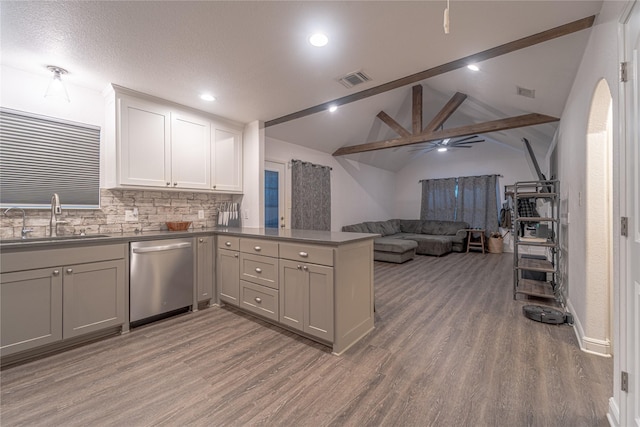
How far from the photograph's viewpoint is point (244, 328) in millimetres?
2664

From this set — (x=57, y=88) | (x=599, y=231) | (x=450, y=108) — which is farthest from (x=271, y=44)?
(x=450, y=108)

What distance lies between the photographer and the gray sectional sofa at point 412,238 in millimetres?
5820

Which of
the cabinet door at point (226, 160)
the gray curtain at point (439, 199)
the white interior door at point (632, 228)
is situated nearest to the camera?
the white interior door at point (632, 228)

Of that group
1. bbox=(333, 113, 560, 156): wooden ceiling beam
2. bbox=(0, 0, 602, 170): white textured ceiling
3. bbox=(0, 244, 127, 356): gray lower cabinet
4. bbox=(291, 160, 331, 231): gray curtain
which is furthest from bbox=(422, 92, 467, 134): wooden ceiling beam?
bbox=(0, 244, 127, 356): gray lower cabinet

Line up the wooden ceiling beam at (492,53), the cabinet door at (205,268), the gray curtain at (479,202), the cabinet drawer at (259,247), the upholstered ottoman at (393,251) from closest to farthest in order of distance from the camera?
the wooden ceiling beam at (492,53) < the cabinet drawer at (259,247) < the cabinet door at (205,268) < the upholstered ottoman at (393,251) < the gray curtain at (479,202)

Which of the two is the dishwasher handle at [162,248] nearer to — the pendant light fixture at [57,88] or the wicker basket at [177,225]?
the wicker basket at [177,225]

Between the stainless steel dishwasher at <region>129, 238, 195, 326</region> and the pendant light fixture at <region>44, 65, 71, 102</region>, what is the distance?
5.36 ft

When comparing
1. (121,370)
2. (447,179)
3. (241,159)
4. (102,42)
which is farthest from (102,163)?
(447,179)

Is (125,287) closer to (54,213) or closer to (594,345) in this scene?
(54,213)

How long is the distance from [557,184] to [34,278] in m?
5.64

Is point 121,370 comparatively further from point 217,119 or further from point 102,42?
point 217,119

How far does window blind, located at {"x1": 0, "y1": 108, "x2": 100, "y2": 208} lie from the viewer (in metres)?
2.36

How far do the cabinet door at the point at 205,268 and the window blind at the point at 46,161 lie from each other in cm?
115

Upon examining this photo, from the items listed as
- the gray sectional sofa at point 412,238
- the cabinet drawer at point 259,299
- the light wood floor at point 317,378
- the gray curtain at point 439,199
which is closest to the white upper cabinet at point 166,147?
the cabinet drawer at point 259,299
